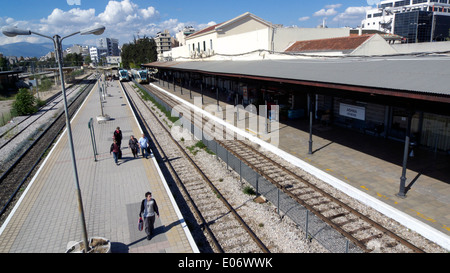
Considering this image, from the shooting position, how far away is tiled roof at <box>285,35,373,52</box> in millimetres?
20594

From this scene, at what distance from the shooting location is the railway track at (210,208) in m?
8.06

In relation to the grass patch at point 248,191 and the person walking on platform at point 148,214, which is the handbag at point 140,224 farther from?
the grass patch at point 248,191

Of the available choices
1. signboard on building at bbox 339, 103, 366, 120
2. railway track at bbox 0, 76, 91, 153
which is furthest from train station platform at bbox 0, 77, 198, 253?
signboard on building at bbox 339, 103, 366, 120

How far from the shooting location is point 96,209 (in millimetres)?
9641

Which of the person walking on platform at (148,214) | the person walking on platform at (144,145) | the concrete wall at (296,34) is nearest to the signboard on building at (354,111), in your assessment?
the person walking on platform at (144,145)

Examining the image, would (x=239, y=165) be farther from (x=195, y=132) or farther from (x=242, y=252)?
(x=195, y=132)

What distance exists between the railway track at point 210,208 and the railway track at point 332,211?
7.48ft

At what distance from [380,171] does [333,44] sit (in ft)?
44.7

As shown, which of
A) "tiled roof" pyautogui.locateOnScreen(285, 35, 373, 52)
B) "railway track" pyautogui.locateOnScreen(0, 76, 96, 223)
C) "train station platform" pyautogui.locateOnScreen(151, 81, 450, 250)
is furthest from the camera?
"tiled roof" pyautogui.locateOnScreen(285, 35, 373, 52)

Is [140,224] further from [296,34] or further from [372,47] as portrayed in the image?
[296,34]

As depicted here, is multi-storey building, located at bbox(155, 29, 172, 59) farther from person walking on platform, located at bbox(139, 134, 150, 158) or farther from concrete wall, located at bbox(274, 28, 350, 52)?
person walking on platform, located at bbox(139, 134, 150, 158)

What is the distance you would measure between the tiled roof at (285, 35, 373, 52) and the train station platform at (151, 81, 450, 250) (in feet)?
22.2

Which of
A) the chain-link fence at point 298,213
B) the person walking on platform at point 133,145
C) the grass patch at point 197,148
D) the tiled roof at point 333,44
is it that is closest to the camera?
the chain-link fence at point 298,213
